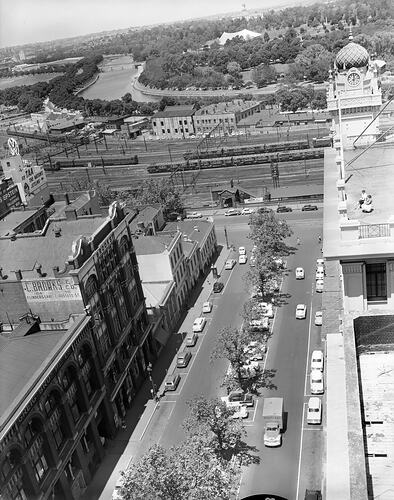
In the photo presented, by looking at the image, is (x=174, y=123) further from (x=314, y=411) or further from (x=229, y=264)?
(x=314, y=411)

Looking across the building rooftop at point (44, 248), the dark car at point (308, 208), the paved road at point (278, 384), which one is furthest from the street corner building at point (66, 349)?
the dark car at point (308, 208)

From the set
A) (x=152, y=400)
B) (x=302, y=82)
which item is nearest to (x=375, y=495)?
(x=152, y=400)

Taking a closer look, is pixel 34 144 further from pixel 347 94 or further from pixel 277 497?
pixel 277 497

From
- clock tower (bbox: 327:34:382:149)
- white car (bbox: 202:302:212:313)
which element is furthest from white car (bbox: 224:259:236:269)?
clock tower (bbox: 327:34:382:149)

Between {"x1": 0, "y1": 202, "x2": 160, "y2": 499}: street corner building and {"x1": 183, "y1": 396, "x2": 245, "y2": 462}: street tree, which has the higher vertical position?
{"x1": 0, "y1": 202, "x2": 160, "y2": 499}: street corner building

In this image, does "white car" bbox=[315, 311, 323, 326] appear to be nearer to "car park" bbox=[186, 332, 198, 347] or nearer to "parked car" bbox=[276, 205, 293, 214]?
"car park" bbox=[186, 332, 198, 347]

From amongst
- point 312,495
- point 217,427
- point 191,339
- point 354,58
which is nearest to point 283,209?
point 354,58

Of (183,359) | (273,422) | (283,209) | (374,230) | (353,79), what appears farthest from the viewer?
(283,209)
